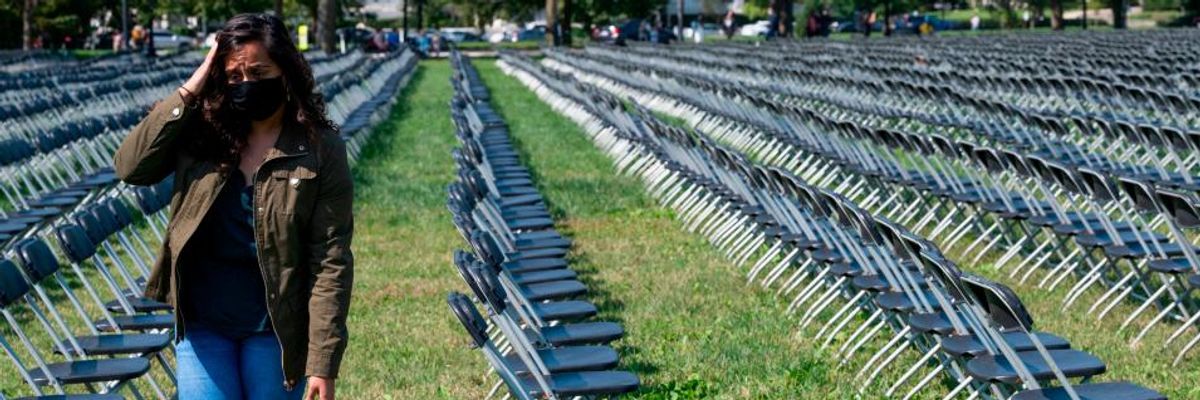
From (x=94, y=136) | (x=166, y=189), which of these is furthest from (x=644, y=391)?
(x=94, y=136)

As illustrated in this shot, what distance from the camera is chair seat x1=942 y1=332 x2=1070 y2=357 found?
638cm

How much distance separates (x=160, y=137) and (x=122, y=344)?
2.76 meters

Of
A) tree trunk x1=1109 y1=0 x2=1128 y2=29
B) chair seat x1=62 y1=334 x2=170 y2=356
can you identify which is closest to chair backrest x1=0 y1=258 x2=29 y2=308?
chair seat x1=62 y1=334 x2=170 y2=356

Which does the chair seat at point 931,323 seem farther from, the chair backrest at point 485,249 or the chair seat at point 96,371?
the chair seat at point 96,371

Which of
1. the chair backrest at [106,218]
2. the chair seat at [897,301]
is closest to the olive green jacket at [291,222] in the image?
the chair seat at [897,301]

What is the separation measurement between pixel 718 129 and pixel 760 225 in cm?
961

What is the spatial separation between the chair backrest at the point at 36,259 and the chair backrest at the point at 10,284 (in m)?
0.11

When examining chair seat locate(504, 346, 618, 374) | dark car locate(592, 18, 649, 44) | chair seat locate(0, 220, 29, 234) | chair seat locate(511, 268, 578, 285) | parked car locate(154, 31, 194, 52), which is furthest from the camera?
parked car locate(154, 31, 194, 52)

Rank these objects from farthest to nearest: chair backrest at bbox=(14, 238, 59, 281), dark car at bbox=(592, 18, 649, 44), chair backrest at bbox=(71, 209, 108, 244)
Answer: dark car at bbox=(592, 18, 649, 44)
chair backrest at bbox=(71, 209, 108, 244)
chair backrest at bbox=(14, 238, 59, 281)

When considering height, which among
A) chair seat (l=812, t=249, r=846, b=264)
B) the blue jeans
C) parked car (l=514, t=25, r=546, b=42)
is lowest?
parked car (l=514, t=25, r=546, b=42)

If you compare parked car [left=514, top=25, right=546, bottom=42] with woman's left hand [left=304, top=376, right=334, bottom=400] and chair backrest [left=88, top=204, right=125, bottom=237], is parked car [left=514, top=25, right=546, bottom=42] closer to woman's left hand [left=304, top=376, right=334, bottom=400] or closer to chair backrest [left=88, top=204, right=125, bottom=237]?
chair backrest [left=88, top=204, right=125, bottom=237]

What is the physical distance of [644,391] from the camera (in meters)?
7.68

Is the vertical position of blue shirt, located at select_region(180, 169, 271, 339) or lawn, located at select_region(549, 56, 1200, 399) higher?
blue shirt, located at select_region(180, 169, 271, 339)

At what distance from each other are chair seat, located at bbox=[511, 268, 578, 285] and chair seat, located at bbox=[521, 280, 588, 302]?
0.06 metres
